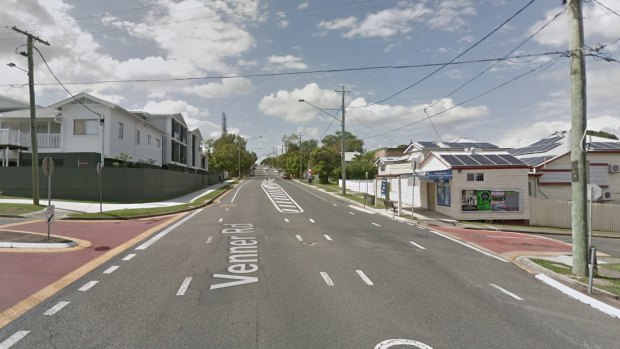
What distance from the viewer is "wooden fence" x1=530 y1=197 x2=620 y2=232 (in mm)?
23609

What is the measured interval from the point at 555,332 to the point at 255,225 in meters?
12.0

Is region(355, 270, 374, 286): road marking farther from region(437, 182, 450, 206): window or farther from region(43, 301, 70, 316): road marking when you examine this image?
region(437, 182, 450, 206): window

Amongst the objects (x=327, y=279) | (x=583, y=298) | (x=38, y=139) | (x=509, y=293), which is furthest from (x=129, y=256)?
(x=38, y=139)

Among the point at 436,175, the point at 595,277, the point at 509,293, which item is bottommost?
the point at 595,277

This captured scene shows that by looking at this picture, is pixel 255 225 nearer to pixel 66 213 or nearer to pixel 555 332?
pixel 66 213

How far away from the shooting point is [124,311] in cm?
580

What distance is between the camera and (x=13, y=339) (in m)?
4.77

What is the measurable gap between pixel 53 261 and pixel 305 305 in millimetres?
6613

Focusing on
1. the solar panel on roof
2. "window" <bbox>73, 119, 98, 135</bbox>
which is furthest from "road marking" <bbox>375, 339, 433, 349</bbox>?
"window" <bbox>73, 119, 98, 135</bbox>

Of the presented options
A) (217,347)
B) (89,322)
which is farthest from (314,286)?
(89,322)

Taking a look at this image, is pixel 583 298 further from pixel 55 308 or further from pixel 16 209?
pixel 16 209

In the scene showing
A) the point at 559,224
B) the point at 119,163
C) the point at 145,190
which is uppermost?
the point at 119,163

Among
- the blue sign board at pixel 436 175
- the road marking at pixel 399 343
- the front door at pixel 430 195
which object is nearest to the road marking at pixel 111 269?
the road marking at pixel 399 343

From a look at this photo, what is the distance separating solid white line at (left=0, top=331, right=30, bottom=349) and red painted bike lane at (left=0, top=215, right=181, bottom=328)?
0.48 m
